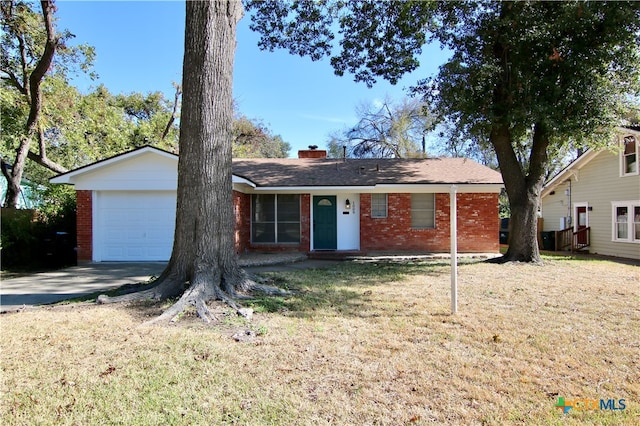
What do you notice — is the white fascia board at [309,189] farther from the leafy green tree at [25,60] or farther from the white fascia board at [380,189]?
the leafy green tree at [25,60]

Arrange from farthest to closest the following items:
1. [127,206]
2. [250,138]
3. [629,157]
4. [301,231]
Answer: [250,138] → [629,157] → [301,231] → [127,206]

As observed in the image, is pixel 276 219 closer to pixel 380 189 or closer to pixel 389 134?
→ pixel 380 189

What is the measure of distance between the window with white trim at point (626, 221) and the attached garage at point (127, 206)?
57.1 ft

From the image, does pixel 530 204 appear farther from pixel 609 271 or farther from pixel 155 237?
pixel 155 237

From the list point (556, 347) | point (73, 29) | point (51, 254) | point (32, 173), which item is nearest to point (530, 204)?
point (556, 347)

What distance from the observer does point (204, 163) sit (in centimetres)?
592

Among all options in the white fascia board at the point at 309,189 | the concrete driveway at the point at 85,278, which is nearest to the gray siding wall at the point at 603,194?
the white fascia board at the point at 309,189

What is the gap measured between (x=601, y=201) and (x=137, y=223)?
752 inches

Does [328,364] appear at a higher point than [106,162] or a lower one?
lower

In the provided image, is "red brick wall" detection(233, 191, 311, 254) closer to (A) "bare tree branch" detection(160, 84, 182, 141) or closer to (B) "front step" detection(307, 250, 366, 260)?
(B) "front step" detection(307, 250, 366, 260)

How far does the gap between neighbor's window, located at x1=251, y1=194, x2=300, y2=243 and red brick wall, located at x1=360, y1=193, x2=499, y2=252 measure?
8.32 feet

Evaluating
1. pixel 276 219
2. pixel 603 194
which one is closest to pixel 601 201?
pixel 603 194

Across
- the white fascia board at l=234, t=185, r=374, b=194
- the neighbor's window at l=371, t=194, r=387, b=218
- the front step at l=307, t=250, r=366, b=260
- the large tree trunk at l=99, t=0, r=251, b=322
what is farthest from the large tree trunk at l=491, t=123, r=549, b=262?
the large tree trunk at l=99, t=0, r=251, b=322

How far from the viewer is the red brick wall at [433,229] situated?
1353cm
